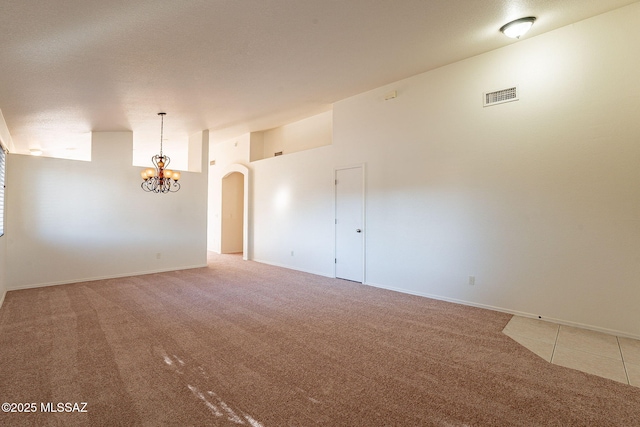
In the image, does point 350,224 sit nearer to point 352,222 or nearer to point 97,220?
point 352,222

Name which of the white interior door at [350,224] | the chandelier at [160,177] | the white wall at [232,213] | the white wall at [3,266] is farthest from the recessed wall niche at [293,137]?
the white wall at [3,266]

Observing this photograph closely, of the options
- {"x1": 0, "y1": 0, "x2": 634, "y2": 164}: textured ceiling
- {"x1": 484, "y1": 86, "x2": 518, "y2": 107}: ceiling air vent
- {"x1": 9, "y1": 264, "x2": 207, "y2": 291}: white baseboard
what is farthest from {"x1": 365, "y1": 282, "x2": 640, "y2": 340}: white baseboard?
{"x1": 9, "y1": 264, "x2": 207, "y2": 291}: white baseboard

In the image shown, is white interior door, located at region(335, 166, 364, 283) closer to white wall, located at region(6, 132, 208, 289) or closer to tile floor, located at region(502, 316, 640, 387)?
tile floor, located at region(502, 316, 640, 387)

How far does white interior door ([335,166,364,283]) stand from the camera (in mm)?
5590

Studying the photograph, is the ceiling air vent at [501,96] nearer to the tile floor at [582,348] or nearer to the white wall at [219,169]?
the tile floor at [582,348]

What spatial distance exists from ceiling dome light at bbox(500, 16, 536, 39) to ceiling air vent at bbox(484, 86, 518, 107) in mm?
693

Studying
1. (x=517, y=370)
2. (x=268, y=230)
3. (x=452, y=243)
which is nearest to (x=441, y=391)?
(x=517, y=370)

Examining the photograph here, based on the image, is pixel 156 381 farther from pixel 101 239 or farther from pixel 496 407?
pixel 101 239

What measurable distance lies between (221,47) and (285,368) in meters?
3.41

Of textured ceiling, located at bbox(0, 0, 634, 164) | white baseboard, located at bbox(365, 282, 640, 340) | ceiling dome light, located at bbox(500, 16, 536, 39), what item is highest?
ceiling dome light, located at bbox(500, 16, 536, 39)

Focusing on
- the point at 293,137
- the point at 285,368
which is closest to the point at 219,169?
the point at 293,137

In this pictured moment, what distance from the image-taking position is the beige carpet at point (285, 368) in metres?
1.95

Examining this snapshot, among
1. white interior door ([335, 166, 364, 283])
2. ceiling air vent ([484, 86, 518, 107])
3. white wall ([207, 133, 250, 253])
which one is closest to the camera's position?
ceiling air vent ([484, 86, 518, 107])

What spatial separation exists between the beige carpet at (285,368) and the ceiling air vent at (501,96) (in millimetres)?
2833
